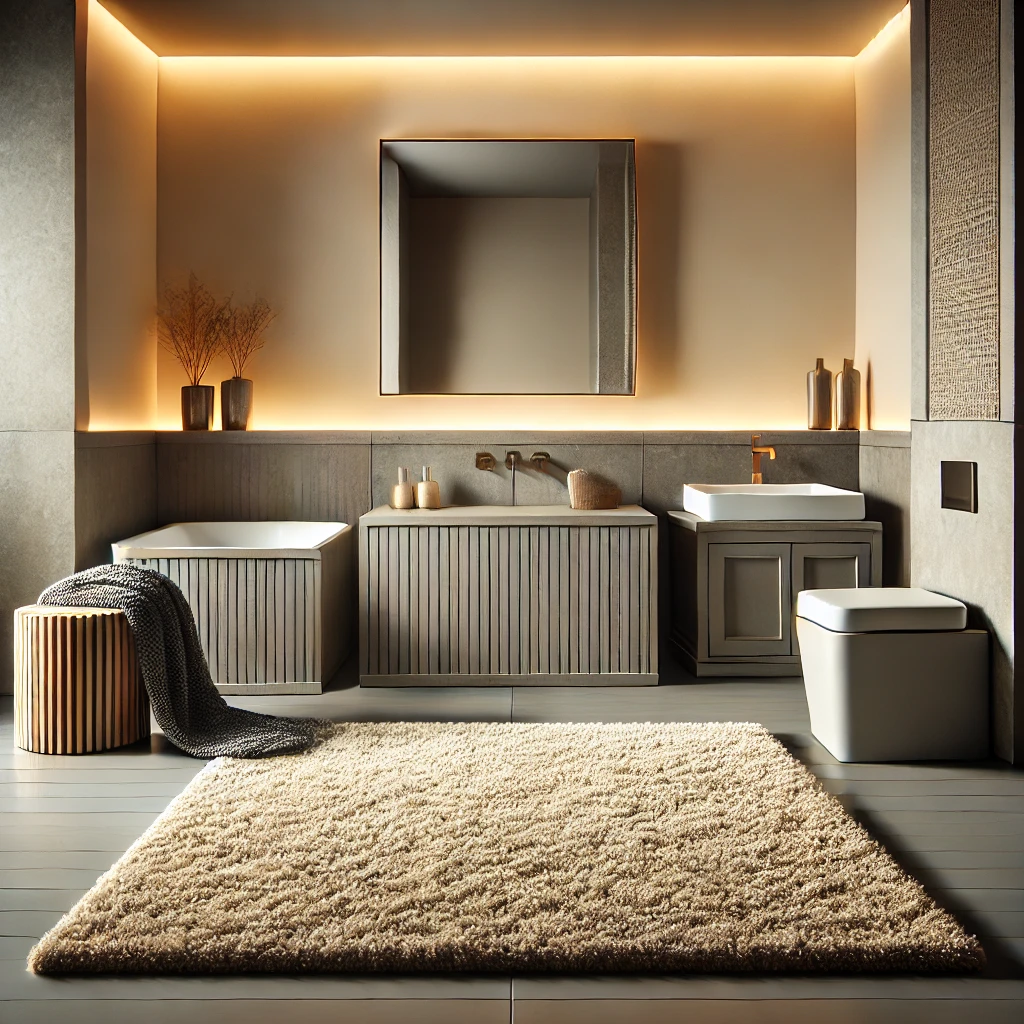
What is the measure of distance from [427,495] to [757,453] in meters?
1.43

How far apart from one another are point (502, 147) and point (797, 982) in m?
3.74

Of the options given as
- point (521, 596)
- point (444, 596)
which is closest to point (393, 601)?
point (444, 596)

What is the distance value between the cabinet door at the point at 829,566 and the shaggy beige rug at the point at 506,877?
1.32 metres

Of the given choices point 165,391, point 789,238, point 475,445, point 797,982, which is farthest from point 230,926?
point 789,238

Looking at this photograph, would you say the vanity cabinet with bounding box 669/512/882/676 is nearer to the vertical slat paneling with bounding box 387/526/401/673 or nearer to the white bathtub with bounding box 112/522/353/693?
the vertical slat paneling with bounding box 387/526/401/673

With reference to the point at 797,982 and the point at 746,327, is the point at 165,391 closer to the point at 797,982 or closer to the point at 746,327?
the point at 746,327

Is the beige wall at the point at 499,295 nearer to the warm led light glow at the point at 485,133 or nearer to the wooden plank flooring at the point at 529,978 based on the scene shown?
the warm led light glow at the point at 485,133

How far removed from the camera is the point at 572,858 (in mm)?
2312

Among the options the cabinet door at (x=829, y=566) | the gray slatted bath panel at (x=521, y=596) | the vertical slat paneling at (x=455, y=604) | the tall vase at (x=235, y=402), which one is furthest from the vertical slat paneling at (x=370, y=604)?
the cabinet door at (x=829, y=566)

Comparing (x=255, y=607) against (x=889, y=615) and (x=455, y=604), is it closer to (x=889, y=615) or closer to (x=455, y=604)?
(x=455, y=604)

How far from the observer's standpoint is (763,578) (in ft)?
13.9

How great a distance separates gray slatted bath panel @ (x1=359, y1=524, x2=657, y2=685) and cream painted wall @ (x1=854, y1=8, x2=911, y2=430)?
50.6 inches

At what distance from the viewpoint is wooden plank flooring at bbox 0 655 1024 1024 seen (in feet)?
5.80

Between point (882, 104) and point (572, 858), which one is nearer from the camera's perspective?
Result: point (572, 858)
